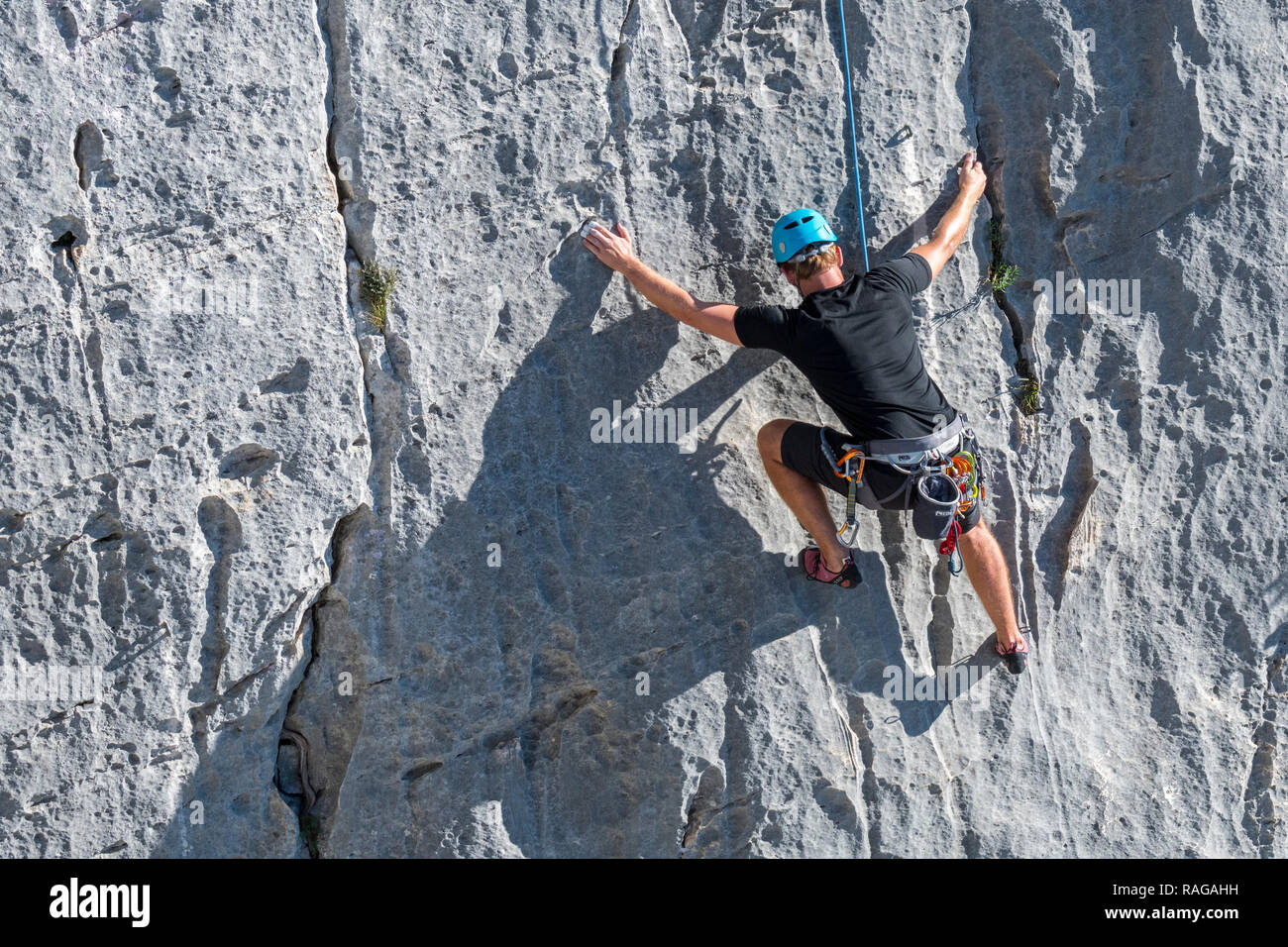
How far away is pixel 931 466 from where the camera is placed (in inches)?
186

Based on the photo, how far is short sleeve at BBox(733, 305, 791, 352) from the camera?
462 cm

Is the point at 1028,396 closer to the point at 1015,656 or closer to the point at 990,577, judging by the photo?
the point at 990,577

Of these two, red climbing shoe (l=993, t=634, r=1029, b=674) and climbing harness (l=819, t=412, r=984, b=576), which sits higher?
climbing harness (l=819, t=412, r=984, b=576)

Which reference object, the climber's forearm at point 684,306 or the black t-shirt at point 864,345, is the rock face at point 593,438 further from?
the black t-shirt at point 864,345

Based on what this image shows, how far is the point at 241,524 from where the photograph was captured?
Answer: 478 cm

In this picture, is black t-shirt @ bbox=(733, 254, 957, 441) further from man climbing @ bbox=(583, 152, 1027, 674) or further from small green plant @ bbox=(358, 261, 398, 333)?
small green plant @ bbox=(358, 261, 398, 333)

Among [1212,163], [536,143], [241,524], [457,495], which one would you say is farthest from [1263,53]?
[241,524]

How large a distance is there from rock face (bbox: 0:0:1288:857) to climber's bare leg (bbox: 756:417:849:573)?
0.80 ft

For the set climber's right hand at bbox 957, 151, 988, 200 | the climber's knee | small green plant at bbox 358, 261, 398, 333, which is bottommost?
the climber's knee

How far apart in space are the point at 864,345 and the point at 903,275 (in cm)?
40

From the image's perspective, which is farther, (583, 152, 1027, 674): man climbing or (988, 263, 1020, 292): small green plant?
(988, 263, 1020, 292): small green plant

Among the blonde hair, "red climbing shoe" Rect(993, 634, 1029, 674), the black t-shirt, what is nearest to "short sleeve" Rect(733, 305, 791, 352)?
the black t-shirt

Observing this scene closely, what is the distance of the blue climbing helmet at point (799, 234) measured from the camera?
4676mm

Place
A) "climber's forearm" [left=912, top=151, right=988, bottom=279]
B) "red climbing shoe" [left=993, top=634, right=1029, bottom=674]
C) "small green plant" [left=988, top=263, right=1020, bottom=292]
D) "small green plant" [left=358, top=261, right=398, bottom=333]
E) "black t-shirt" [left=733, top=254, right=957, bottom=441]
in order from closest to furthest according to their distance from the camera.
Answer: "black t-shirt" [left=733, top=254, right=957, bottom=441] < "small green plant" [left=358, top=261, right=398, bottom=333] < "climber's forearm" [left=912, top=151, right=988, bottom=279] < "red climbing shoe" [left=993, top=634, right=1029, bottom=674] < "small green plant" [left=988, top=263, right=1020, bottom=292]
